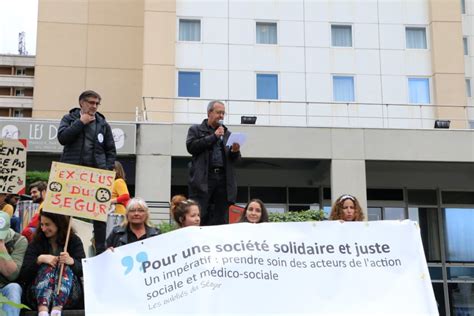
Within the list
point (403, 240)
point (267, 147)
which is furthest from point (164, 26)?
point (403, 240)

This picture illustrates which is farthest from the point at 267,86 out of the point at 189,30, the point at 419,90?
the point at 419,90

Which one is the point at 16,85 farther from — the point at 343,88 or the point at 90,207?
the point at 90,207

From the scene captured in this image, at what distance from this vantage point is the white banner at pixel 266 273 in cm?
478

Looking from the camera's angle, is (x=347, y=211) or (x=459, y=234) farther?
(x=459, y=234)

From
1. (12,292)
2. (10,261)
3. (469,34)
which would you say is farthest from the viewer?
(469,34)

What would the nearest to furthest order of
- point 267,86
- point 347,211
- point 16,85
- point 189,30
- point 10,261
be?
point 10,261 → point 347,211 → point 267,86 → point 189,30 → point 16,85

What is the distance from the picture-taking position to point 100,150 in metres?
6.76

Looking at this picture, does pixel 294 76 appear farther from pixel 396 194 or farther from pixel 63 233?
pixel 63 233

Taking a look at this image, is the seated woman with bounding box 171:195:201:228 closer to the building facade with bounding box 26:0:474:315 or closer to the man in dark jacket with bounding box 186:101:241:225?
the man in dark jacket with bounding box 186:101:241:225

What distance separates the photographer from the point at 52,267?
5.37 m

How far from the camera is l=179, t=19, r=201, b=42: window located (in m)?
23.2

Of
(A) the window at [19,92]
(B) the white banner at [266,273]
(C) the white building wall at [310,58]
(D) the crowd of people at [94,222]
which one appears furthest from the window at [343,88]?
(A) the window at [19,92]

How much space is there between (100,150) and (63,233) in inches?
53.9

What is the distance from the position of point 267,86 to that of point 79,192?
58.4 feet
